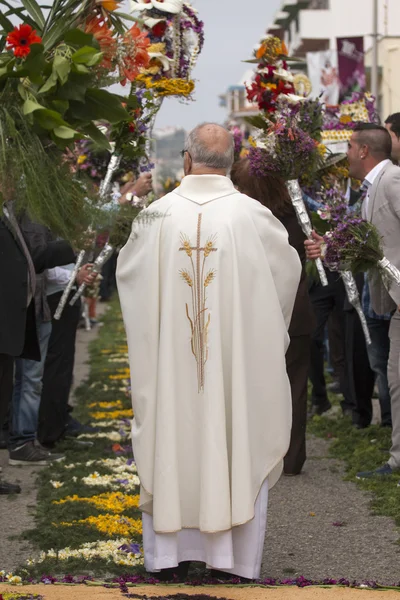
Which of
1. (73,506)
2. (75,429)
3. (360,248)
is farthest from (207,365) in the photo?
(75,429)

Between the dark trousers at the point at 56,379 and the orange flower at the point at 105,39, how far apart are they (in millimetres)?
5019

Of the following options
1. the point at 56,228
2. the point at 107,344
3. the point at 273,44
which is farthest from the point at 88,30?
the point at 107,344

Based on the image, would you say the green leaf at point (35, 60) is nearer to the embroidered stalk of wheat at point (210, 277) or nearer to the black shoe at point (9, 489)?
the embroidered stalk of wheat at point (210, 277)

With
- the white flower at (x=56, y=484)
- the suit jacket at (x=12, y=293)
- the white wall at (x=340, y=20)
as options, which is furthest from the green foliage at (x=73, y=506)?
the white wall at (x=340, y=20)

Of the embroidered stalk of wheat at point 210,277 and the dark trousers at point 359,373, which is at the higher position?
the embroidered stalk of wheat at point 210,277

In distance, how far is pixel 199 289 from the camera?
19.0 feet

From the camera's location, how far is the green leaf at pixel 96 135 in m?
4.73

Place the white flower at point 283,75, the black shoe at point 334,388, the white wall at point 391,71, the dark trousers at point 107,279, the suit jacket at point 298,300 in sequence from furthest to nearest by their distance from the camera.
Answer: the white wall at point 391,71 < the dark trousers at point 107,279 < the black shoe at point 334,388 < the white flower at point 283,75 < the suit jacket at point 298,300

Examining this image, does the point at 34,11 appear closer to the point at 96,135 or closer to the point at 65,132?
the point at 96,135

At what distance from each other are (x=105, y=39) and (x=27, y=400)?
15.9 ft

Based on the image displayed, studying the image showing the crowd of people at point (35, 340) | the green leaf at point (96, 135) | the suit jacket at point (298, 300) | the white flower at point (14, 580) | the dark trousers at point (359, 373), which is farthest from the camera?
the dark trousers at point (359, 373)

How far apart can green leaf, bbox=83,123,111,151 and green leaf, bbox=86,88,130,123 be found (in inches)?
2.8

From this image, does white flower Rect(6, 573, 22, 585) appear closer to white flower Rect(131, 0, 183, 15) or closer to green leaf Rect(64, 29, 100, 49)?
green leaf Rect(64, 29, 100, 49)

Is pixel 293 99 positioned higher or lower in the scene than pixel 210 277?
higher
